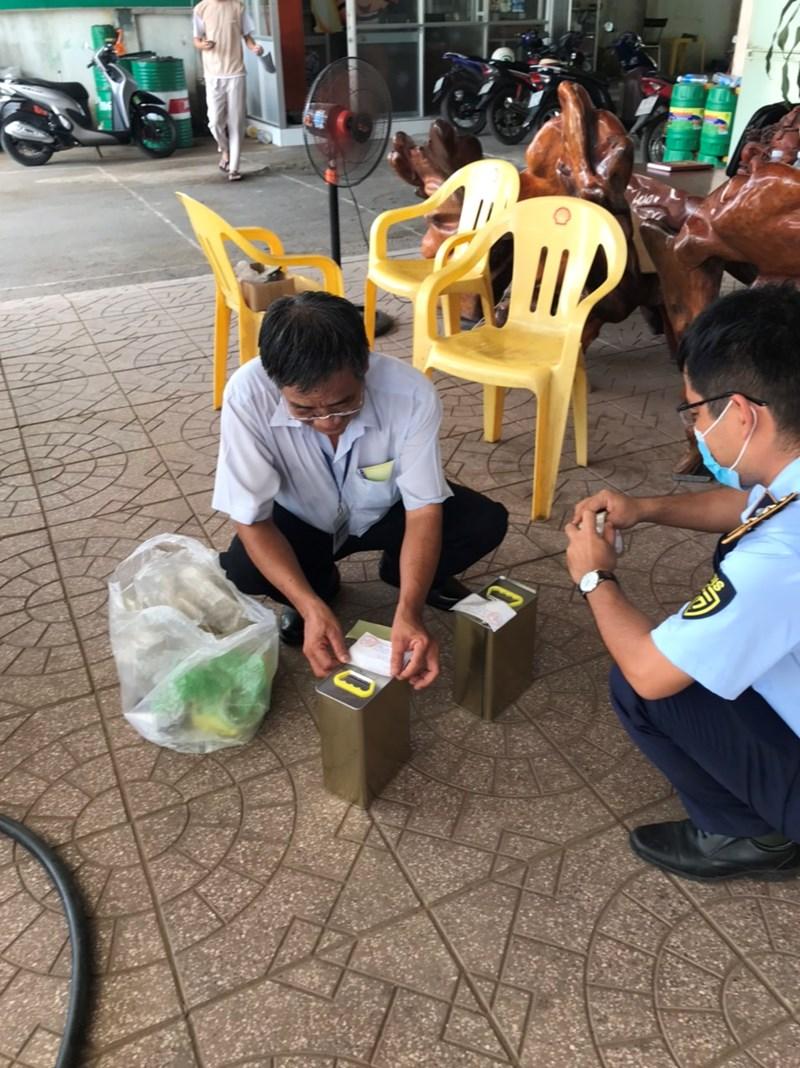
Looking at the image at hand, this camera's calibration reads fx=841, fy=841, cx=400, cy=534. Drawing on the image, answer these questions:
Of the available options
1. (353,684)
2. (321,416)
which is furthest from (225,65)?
(353,684)

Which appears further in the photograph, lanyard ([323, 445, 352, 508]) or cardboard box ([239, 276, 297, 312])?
cardboard box ([239, 276, 297, 312])

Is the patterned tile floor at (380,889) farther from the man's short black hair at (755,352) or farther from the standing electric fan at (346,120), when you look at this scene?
the standing electric fan at (346,120)

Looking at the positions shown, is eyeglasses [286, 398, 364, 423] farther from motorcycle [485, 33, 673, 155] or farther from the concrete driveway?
motorcycle [485, 33, 673, 155]

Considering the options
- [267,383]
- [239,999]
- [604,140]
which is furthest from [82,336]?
[239,999]

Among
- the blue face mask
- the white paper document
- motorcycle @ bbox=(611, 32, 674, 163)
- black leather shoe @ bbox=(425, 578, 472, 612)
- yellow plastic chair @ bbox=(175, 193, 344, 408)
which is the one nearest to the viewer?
the blue face mask

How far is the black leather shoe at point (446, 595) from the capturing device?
2.73 metres

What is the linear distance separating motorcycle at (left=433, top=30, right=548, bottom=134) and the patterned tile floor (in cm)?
1032

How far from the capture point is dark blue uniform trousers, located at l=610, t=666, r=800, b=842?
1.59 m

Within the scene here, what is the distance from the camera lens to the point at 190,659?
6.88 ft

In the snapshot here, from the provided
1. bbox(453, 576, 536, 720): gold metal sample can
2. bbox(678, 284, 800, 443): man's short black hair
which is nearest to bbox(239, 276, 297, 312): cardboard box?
bbox(453, 576, 536, 720): gold metal sample can

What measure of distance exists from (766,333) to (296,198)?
8287 mm

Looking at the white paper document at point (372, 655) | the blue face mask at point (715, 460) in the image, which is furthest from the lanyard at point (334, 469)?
the blue face mask at point (715, 460)

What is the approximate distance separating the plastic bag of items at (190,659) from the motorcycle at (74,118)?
10.6 m

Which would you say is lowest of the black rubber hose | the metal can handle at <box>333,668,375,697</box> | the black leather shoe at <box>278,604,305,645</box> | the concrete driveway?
the concrete driveway
